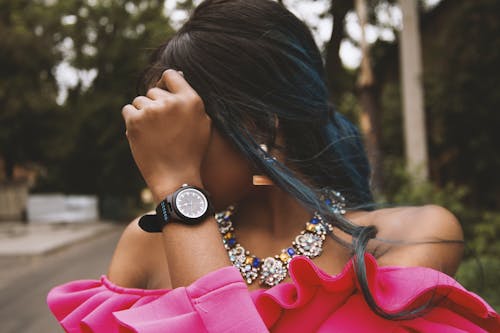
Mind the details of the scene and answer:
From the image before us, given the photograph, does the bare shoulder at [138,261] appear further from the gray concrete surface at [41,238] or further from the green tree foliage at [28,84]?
the green tree foliage at [28,84]

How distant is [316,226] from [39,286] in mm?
6701

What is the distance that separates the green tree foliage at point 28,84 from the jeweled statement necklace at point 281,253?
18638 millimetres

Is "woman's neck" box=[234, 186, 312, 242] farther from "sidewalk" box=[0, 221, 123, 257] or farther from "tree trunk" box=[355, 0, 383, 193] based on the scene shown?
"sidewalk" box=[0, 221, 123, 257]

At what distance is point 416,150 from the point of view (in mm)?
7277

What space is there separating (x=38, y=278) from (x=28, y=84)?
13.1m

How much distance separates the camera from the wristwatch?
1.21 m

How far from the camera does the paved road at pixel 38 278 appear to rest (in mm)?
5471

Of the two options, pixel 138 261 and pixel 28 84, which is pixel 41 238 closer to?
pixel 28 84

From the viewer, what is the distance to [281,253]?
4.74 ft

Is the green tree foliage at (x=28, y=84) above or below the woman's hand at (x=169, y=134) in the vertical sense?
below

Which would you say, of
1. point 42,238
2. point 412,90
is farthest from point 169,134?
point 42,238

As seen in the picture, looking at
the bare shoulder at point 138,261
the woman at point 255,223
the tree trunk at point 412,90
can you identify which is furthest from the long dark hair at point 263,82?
the tree trunk at point 412,90

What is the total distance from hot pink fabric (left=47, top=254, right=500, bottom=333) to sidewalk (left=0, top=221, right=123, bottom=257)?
9.65m

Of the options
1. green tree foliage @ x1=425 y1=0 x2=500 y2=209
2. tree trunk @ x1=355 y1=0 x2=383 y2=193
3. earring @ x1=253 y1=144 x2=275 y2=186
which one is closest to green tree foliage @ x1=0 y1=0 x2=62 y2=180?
tree trunk @ x1=355 y1=0 x2=383 y2=193
